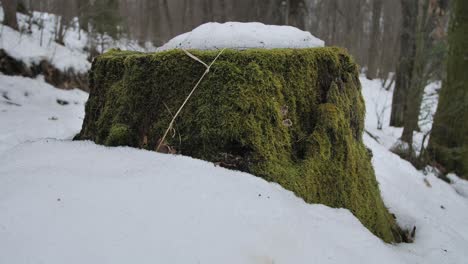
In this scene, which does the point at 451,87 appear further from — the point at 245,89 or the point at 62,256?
the point at 62,256

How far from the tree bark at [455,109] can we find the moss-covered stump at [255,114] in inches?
123

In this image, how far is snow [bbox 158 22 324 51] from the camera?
1.85m

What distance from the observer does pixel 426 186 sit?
3641 mm

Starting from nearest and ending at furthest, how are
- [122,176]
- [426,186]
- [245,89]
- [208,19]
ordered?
[122,176] < [245,89] < [426,186] < [208,19]

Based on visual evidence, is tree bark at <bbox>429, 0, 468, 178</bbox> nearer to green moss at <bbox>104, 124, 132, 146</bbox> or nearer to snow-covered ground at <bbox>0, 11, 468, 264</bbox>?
snow-covered ground at <bbox>0, 11, 468, 264</bbox>

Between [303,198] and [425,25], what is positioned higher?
[425,25]

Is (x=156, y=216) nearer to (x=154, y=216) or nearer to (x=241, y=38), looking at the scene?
(x=154, y=216)

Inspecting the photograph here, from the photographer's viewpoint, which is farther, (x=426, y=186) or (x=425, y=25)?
(x=425, y=25)

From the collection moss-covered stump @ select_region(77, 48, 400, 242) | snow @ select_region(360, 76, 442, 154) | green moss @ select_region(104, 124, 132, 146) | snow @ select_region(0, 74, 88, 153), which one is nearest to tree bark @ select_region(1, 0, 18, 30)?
snow @ select_region(0, 74, 88, 153)

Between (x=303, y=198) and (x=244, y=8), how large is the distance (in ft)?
27.9

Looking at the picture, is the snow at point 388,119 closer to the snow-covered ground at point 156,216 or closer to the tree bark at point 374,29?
the tree bark at point 374,29

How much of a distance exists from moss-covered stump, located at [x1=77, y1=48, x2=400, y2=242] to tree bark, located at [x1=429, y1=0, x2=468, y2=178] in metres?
3.13

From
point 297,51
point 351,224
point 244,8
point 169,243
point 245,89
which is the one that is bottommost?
point 351,224

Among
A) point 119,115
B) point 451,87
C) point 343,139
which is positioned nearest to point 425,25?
point 451,87
